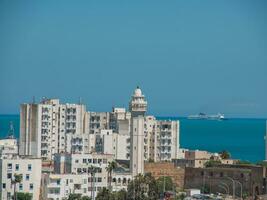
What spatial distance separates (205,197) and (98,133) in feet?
87.4

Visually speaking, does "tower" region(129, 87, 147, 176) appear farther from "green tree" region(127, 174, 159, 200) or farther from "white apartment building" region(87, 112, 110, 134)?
"white apartment building" region(87, 112, 110, 134)

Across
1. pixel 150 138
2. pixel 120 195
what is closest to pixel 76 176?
pixel 120 195

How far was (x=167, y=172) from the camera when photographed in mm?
73125

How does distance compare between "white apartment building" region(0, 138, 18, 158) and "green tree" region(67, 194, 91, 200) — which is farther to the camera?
"white apartment building" region(0, 138, 18, 158)

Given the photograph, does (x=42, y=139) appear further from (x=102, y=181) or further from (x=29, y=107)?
(x=102, y=181)

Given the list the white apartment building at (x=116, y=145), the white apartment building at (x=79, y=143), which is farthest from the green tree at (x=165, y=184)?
the white apartment building at (x=79, y=143)

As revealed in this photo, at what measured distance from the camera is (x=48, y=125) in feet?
281

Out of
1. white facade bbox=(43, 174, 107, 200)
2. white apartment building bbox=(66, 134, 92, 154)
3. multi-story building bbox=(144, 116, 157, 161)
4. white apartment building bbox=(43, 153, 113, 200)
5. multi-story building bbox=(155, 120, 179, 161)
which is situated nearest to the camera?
white facade bbox=(43, 174, 107, 200)

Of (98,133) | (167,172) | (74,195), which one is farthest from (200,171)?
(98,133)

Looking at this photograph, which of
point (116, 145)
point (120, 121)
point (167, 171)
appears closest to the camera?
point (167, 171)

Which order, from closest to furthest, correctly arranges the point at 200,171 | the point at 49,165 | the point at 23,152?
the point at 200,171 → the point at 49,165 → the point at 23,152

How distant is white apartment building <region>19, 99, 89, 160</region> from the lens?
3300 inches

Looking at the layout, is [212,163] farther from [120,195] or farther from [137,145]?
[120,195]

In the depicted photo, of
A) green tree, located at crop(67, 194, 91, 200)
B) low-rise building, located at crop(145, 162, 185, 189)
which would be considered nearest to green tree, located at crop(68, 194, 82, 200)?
green tree, located at crop(67, 194, 91, 200)
